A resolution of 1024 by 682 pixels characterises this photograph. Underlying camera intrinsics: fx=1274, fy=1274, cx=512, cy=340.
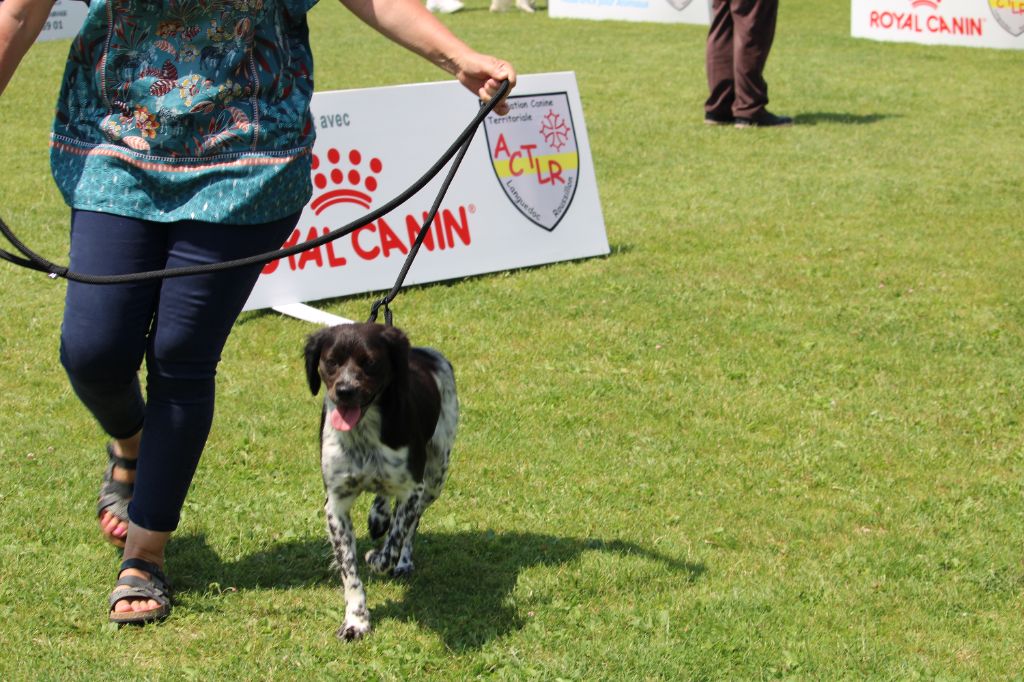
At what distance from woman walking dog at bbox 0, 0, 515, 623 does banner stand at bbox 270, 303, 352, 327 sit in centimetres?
315

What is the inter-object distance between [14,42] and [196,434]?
122 cm

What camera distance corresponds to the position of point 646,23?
2200 centimetres

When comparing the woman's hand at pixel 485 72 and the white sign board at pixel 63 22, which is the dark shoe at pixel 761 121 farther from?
the white sign board at pixel 63 22

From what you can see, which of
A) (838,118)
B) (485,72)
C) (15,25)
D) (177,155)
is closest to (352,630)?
(177,155)

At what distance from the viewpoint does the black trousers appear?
12617 millimetres

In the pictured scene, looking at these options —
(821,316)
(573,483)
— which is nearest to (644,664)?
(573,483)

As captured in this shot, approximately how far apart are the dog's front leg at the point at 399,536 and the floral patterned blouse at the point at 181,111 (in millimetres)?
1095

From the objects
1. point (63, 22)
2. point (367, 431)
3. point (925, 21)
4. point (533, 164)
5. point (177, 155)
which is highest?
point (177, 155)

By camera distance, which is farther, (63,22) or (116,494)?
(63,22)

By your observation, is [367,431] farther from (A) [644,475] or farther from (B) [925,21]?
(B) [925,21]

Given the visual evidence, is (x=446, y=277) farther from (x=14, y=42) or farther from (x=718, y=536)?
(x=14, y=42)

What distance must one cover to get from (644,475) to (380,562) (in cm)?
130

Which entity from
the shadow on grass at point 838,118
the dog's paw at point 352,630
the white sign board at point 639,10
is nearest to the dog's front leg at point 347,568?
the dog's paw at point 352,630

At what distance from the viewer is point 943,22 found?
18672 millimetres
